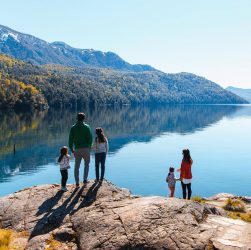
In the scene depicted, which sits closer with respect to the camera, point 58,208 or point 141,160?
point 58,208

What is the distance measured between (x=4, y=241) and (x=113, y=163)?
5957cm

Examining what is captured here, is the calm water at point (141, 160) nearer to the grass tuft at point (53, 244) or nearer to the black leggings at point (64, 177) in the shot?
the black leggings at point (64, 177)

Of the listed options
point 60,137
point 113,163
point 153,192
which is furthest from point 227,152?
point 60,137

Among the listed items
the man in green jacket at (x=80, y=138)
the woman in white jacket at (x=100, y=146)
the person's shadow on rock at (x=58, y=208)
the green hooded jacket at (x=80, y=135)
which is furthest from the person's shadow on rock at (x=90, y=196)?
the green hooded jacket at (x=80, y=135)

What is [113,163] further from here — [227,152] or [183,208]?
[183,208]

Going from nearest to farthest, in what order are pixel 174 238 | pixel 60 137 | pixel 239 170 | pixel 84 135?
pixel 174 238
pixel 84 135
pixel 239 170
pixel 60 137

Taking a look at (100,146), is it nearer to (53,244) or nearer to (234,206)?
(53,244)

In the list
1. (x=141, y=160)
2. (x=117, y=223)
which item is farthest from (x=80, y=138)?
(x=141, y=160)

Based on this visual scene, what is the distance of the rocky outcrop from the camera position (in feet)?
42.7

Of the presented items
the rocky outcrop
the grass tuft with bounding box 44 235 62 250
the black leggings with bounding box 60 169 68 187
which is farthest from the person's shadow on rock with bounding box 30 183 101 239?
the grass tuft with bounding box 44 235 62 250

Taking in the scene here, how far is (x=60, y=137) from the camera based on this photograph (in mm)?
108688

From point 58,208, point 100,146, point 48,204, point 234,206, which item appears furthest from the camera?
point 234,206

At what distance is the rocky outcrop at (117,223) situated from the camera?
13000 mm

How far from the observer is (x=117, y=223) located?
14.2 m
